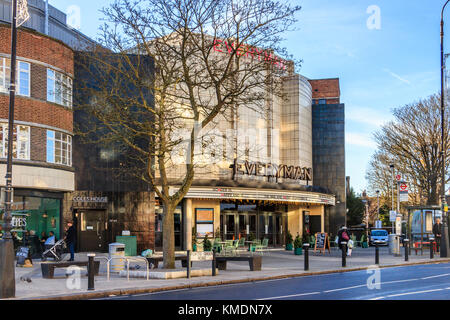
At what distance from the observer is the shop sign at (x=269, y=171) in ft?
122

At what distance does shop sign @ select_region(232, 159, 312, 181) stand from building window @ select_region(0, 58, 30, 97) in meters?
13.4

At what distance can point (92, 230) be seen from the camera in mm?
32625

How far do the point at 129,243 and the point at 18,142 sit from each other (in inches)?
312

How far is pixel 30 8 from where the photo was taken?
3959cm

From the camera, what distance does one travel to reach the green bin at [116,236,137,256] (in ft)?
103

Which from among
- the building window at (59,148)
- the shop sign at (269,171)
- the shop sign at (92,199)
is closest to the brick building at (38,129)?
the building window at (59,148)

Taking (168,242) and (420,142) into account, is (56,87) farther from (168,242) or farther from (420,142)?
(420,142)

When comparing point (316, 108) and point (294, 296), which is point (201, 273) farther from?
point (316, 108)

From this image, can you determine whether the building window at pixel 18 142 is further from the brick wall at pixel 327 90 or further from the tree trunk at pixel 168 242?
the brick wall at pixel 327 90

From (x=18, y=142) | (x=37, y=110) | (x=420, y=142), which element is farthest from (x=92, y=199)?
(x=420, y=142)

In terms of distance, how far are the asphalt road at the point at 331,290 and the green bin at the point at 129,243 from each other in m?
13.8

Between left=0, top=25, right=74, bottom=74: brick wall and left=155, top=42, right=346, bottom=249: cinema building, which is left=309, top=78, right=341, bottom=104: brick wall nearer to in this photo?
left=155, top=42, right=346, bottom=249: cinema building

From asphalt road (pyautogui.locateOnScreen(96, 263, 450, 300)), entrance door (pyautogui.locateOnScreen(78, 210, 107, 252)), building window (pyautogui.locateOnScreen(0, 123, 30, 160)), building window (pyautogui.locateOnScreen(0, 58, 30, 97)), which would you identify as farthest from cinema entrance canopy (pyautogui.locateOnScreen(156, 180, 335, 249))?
asphalt road (pyautogui.locateOnScreen(96, 263, 450, 300))

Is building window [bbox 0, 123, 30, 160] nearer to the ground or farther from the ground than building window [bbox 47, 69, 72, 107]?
nearer to the ground
